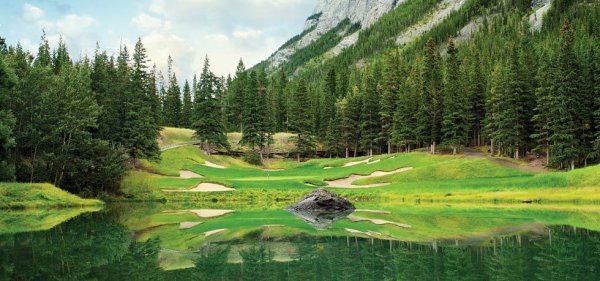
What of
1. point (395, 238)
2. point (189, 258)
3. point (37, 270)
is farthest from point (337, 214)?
point (37, 270)

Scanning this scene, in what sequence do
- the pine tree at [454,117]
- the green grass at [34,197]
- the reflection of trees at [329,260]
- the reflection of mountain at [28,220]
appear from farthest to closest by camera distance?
the pine tree at [454,117], the green grass at [34,197], the reflection of mountain at [28,220], the reflection of trees at [329,260]

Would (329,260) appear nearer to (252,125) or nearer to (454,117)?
(454,117)

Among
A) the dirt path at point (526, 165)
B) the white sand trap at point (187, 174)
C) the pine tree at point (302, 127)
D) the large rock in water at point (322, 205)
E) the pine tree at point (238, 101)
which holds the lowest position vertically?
the large rock in water at point (322, 205)

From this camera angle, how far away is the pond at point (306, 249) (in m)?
13.3

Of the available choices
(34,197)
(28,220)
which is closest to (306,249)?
(28,220)

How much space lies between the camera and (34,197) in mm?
41656

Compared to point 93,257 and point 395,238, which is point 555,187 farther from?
point 93,257

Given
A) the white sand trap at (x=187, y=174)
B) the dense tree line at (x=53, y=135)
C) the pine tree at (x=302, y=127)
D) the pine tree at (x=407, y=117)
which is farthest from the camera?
the pine tree at (x=302, y=127)

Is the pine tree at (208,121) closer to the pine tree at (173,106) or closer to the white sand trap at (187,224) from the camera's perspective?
the pine tree at (173,106)

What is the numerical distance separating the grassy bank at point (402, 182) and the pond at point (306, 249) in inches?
589

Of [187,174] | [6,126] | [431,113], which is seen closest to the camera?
[6,126]

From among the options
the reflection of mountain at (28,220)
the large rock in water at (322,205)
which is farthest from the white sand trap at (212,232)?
the large rock in water at (322,205)

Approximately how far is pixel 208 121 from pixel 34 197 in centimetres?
A: 4008

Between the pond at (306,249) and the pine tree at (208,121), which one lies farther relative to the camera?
the pine tree at (208,121)
